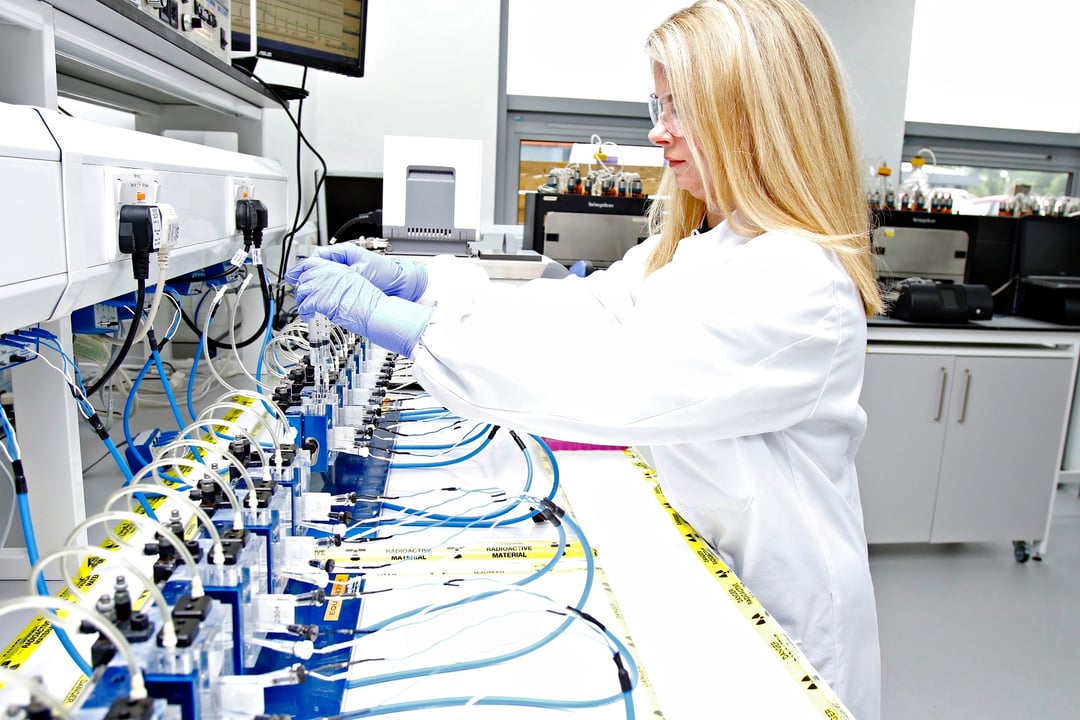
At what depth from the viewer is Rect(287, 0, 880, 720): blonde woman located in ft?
2.87

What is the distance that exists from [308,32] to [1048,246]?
3.03m

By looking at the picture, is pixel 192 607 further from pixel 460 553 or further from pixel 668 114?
pixel 668 114

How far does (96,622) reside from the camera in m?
0.46

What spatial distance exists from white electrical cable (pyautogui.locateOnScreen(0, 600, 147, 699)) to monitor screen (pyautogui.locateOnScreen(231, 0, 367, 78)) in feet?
6.44

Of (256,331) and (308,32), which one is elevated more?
(308,32)

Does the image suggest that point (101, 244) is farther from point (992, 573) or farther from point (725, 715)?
point (992, 573)

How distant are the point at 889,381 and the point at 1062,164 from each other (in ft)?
7.78

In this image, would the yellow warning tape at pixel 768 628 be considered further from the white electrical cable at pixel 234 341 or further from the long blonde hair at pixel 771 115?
the white electrical cable at pixel 234 341

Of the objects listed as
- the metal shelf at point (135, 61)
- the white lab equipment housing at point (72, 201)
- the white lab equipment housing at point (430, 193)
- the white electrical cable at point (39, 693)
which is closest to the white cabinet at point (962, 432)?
the white lab equipment housing at point (430, 193)

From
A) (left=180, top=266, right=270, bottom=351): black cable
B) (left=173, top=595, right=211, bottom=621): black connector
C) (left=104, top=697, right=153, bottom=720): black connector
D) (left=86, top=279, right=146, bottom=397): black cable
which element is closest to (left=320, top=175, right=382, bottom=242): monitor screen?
(left=180, top=266, right=270, bottom=351): black cable

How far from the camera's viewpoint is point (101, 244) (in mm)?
876

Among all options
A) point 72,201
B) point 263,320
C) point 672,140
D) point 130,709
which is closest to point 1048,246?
point 672,140

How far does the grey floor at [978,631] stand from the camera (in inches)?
77.5

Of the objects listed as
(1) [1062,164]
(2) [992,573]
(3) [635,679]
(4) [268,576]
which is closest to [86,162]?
(4) [268,576]
